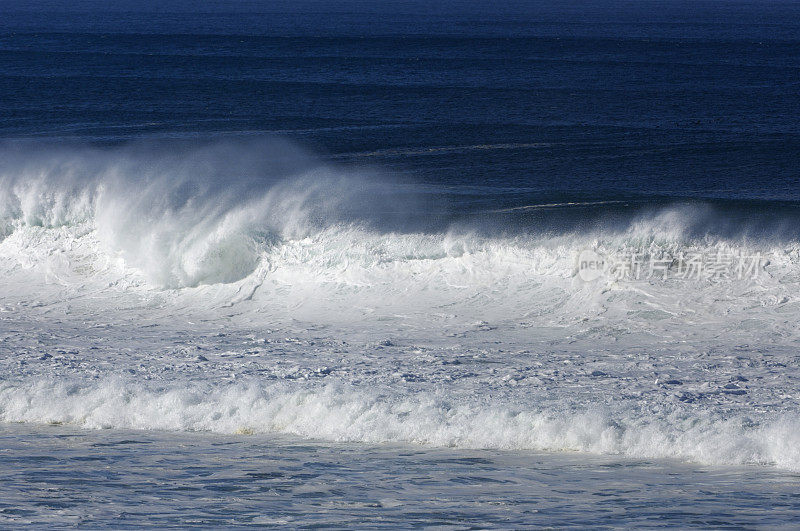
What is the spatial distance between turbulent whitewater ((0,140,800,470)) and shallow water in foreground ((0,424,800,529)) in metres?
0.47

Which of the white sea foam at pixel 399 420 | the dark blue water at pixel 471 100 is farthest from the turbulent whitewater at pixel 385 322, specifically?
the dark blue water at pixel 471 100

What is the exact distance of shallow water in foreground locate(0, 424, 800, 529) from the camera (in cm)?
658

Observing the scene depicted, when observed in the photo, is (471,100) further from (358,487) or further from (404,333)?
(358,487)

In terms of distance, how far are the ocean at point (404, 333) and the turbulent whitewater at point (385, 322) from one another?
4 centimetres

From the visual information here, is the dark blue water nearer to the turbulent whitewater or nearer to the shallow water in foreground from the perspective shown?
the turbulent whitewater

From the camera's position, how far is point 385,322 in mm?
12430

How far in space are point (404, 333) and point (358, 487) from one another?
4715 mm

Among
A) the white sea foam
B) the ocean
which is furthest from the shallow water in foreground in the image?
the white sea foam

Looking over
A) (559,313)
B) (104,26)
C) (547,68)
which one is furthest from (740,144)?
A: (104,26)

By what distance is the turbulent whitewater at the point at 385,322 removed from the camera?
29.4ft

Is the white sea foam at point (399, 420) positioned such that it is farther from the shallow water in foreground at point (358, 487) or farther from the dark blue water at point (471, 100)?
the dark blue water at point (471, 100)

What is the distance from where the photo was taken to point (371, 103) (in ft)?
130
